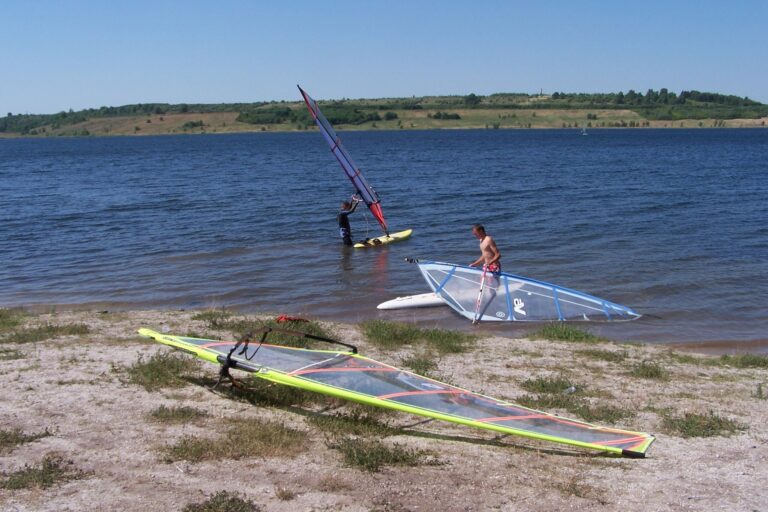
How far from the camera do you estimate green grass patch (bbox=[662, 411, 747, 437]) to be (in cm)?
816

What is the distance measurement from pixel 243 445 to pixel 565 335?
23.4 ft

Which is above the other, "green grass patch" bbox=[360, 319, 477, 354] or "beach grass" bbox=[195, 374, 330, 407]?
"beach grass" bbox=[195, 374, 330, 407]

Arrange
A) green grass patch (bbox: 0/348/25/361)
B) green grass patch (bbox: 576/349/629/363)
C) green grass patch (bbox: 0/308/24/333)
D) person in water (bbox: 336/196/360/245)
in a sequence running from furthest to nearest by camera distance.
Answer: person in water (bbox: 336/196/360/245)
green grass patch (bbox: 0/308/24/333)
green grass patch (bbox: 576/349/629/363)
green grass patch (bbox: 0/348/25/361)

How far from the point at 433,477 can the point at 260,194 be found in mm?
34224

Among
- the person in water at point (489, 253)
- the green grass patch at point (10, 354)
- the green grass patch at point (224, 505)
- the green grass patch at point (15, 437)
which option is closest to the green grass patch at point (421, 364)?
the green grass patch at point (224, 505)

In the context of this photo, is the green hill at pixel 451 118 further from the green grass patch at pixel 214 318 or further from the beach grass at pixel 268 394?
the beach grass at pixel 268 394

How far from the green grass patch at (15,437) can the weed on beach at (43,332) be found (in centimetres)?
426

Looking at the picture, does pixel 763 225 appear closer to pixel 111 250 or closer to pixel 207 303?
pixel 207 303

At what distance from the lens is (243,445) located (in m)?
7.50

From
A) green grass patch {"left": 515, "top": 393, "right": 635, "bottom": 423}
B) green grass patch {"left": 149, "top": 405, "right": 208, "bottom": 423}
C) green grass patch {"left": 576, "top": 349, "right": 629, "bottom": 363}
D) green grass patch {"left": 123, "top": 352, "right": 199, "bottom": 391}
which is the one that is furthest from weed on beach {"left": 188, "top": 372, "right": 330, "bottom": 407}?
green grass patch {"left": 576, "top": 349, "right": 629, "bottom": 363}

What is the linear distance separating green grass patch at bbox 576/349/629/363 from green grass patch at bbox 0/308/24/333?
9883 millimetres

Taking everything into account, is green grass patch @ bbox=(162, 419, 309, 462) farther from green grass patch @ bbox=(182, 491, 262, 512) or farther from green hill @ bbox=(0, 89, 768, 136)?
green hill @ bbox=(0, 89, 768, 136)

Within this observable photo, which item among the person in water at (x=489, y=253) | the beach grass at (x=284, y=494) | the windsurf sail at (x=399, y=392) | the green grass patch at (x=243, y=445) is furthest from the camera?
the person in water at (x=489, y=253)

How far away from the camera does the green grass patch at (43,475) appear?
6547 mm
